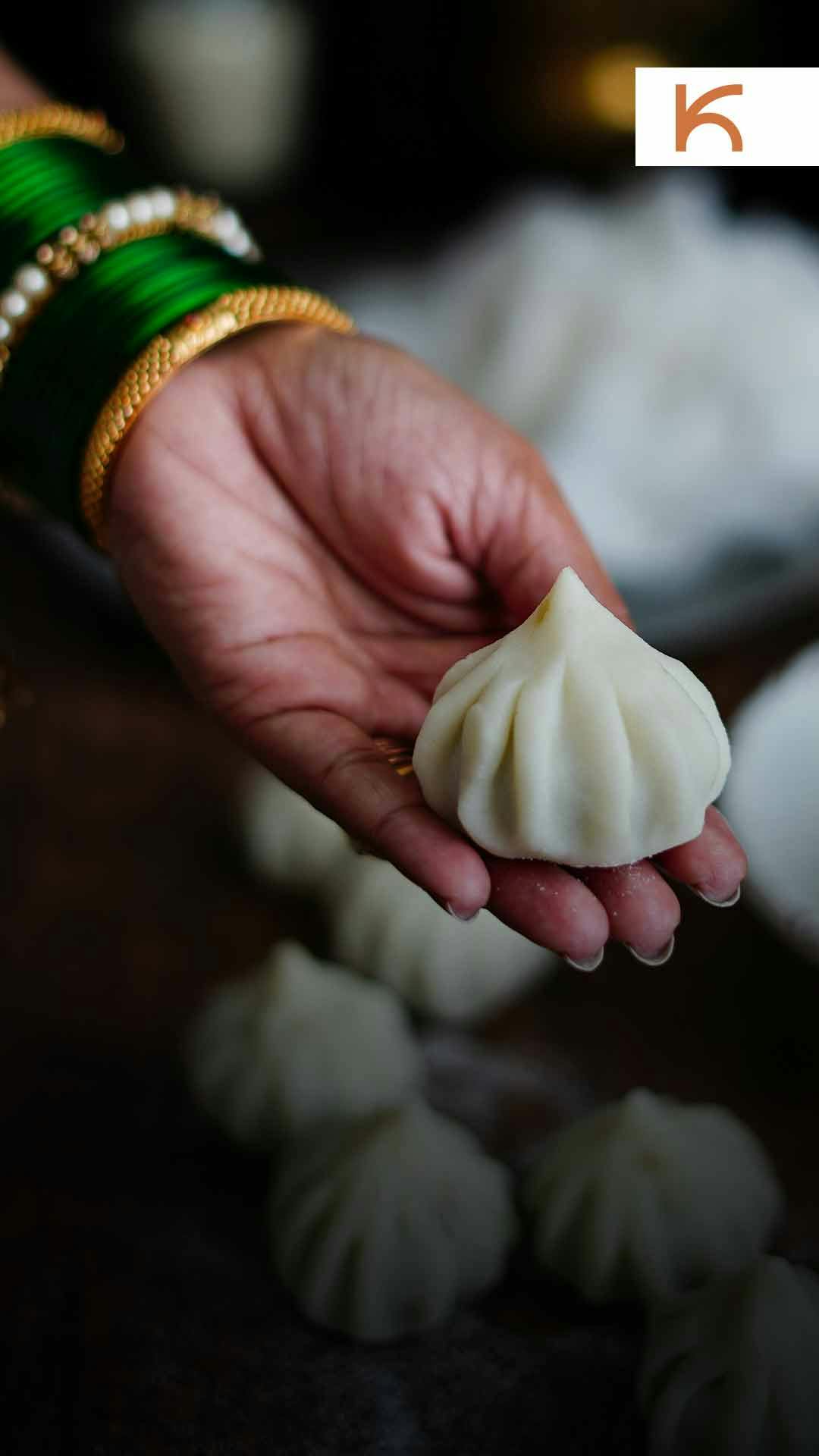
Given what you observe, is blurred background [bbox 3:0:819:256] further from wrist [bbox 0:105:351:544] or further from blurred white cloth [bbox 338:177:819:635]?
wrist [bbox 0:105:351:544]

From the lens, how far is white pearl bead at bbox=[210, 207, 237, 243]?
1.06 m

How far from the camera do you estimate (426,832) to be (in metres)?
0.71

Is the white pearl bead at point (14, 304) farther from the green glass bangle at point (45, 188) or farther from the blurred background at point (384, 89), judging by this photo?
the blurred background at point (384, 89)

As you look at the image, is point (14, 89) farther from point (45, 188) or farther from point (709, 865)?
point (709, 865)

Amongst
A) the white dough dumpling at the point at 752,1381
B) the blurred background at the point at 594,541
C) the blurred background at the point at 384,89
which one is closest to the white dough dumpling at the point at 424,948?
the blurred background at the point at 594,541

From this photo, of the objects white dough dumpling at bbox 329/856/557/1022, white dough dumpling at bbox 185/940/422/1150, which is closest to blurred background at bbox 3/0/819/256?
white dough dumpling at bbox 329/856/557/1022

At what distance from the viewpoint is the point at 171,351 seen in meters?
0.94

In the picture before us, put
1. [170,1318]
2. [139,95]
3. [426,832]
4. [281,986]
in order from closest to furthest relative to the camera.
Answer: [426,832]
[170,1318]
[281,986]
[139,95]

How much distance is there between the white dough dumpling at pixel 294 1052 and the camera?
3.42ft

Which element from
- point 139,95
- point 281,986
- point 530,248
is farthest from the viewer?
point 139,95

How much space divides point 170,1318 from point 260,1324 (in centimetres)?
6

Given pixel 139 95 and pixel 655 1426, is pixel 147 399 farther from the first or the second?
pixel 139 95

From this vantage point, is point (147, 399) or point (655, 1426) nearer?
point (655, 1426)

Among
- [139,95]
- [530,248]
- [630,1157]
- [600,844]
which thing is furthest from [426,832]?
[139,95]
